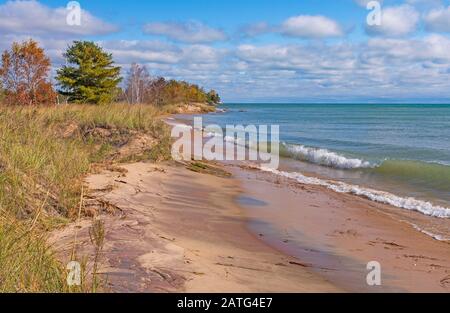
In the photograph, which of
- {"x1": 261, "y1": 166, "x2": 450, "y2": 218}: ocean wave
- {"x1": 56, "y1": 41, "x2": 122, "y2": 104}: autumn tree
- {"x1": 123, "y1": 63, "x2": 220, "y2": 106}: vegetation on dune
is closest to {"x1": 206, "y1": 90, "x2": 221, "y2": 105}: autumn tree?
{"x1": 123, "y1": 63, "x2": 220, "y2": 106}: vegetation on dune

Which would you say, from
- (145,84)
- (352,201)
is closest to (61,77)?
(145,84)

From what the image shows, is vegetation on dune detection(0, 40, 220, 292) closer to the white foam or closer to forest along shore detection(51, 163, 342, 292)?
forest along shore detection(51, 163, 342, 292)

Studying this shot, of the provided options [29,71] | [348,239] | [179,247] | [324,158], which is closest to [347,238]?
[348,239]

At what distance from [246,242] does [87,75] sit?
33.0 meters

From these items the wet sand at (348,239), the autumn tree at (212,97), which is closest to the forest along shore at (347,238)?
the wet sand at (348,239)

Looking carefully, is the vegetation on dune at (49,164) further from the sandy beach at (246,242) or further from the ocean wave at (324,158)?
the ocean wave at (324,158)

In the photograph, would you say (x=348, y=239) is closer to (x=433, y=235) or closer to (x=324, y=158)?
(x=433, y=235)

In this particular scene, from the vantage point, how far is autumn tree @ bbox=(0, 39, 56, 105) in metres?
29.9

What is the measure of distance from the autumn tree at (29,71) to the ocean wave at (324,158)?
16567 mm

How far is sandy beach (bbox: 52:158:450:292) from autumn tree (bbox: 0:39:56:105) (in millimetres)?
22163

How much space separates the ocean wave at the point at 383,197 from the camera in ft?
33.7
